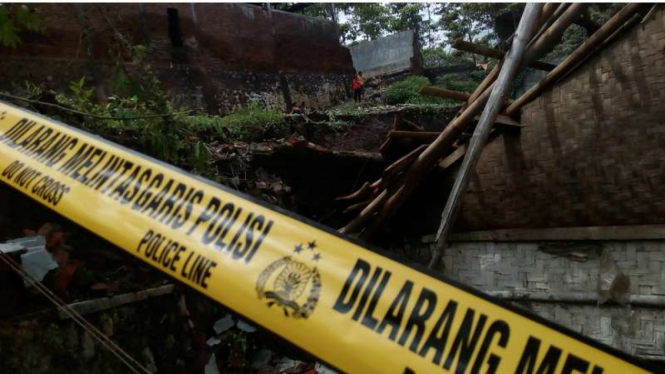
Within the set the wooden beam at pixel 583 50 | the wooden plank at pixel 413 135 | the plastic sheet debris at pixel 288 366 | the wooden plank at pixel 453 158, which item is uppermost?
the wooden beam at pixel 583 50

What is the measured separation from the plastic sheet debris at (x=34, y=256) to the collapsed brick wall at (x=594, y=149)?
3551mm

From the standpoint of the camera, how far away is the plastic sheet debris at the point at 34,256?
10.2 ft

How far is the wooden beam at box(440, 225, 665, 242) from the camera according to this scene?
338 cm

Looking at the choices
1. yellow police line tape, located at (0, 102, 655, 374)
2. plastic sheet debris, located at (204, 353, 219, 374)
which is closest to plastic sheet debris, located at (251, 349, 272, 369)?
plastic sheet debris, located at (204, 353, 219, 374)

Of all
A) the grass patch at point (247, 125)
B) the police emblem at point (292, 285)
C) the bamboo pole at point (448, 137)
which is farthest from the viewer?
the grass patch at point (247, 125)

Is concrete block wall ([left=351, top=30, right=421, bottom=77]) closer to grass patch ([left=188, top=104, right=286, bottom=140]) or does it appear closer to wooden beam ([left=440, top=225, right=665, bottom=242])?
grass patch ([left=188, top=104, right=286, bottom=140])

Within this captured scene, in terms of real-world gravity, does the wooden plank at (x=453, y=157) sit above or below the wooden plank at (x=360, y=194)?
above

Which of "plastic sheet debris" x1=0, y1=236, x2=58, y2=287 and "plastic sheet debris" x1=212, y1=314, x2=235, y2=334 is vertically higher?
"plastic sheet debris" x1=0, y1=236, x2=58, y2=287

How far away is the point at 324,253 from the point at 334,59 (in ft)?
58.6

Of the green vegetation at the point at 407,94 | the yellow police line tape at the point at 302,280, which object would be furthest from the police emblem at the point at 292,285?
the green vegetation at the point at 407,94

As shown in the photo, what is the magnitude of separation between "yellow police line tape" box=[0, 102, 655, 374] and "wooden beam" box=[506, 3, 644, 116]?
2717 millimetres

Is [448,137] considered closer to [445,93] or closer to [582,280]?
[445,93]

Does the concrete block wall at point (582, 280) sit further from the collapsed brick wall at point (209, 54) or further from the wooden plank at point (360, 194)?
the collapsed brick wall at point (209, 54)

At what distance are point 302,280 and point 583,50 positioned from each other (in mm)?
3059
